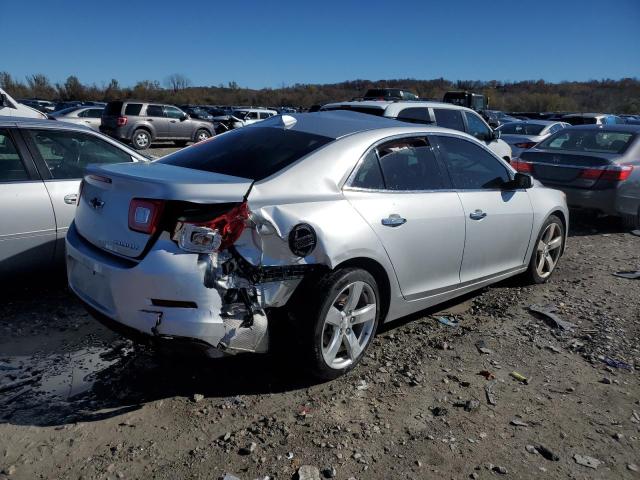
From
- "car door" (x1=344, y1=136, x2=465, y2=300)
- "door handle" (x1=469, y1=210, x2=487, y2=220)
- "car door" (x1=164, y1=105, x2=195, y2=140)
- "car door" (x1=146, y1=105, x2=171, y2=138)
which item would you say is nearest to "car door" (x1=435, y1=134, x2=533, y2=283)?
"door handle" (x1=469, y1=210, x2=487, y2=220)

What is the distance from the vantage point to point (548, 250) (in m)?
5.35

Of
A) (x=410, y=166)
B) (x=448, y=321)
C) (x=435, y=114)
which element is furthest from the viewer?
(x=435, y=114)

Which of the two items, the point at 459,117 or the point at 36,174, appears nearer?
the point at 36,174

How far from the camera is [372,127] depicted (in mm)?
3770

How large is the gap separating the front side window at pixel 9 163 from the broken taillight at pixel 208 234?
7.41 ft

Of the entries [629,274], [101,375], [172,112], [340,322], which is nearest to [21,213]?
[101,375]

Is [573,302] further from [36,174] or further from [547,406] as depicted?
[36,174]

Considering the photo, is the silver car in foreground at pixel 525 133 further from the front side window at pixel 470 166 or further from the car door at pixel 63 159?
the car door at pixel 63 159

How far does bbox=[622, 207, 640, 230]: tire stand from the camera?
7.59m

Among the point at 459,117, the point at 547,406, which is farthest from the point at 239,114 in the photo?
the point at 547,406

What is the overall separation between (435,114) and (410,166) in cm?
605

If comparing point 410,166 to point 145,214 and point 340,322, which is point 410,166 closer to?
point 340,322

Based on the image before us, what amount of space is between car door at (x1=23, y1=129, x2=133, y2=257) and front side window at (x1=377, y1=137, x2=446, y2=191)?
258 centimetres

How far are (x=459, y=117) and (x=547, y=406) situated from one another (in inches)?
300
